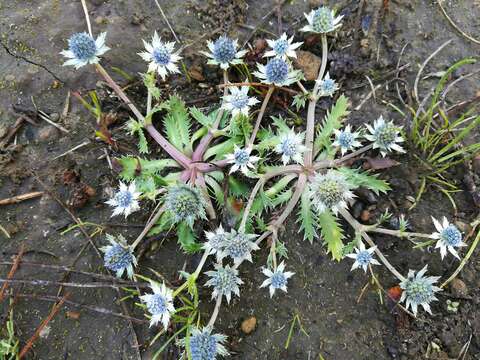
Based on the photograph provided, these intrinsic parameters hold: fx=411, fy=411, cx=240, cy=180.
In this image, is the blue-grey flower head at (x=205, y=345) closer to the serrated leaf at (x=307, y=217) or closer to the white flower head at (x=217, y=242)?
the white flower head at (x=217, y=242)

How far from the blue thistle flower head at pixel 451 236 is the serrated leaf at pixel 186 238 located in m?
1.64

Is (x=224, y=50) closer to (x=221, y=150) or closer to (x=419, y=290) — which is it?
(x=221, y=150)

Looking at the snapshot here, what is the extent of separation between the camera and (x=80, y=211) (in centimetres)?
318

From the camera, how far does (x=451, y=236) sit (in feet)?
8.86

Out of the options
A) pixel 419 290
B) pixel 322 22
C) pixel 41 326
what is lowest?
pixel 41 326

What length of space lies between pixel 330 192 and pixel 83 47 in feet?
6.29

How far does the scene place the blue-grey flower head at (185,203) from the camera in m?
2.69

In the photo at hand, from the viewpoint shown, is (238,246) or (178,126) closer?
(238,246)

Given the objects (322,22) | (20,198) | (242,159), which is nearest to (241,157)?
(242,159)

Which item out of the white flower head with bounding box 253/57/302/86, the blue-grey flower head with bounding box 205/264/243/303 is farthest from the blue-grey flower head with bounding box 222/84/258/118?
the blue-grey flower head with bounding box 205/264/243/303

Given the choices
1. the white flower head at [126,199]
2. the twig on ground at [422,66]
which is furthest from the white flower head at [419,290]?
the white flower head at [126,199]

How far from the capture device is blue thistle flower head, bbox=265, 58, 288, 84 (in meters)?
2.96

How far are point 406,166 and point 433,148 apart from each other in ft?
0.76

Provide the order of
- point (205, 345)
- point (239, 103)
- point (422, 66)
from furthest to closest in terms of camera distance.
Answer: point (422, 66), point (239, 103), point (205, 345)
